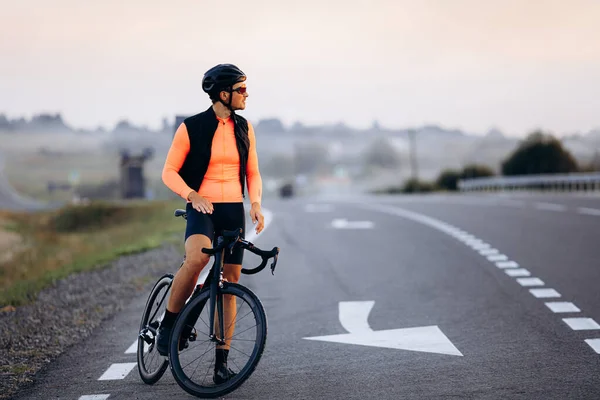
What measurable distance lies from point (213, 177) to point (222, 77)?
0.64m

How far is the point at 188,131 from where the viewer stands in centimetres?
611

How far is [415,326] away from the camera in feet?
28.0

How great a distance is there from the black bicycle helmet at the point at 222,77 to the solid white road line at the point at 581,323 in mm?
3840

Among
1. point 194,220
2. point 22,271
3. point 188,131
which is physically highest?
point 188,131

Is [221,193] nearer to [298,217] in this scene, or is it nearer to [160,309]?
[160,309]

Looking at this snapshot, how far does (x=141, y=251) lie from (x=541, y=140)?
4041 inches

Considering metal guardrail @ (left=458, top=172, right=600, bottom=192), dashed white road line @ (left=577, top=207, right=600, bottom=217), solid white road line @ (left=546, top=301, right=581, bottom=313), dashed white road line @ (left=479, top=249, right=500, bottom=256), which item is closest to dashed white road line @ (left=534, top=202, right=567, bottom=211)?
dashed white road line @ (left=577, top=207, right=600, bottom=217)

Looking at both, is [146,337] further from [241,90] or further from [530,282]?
[530,282]

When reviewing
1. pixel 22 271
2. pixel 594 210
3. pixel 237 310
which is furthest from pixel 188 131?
pixel 594 210

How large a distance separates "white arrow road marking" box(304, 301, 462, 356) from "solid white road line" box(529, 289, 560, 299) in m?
2.19

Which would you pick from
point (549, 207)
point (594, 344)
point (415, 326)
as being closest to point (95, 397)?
point (415, 326)

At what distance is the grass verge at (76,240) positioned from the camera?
14641mm

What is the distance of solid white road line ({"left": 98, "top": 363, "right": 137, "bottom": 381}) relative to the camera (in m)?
6.79

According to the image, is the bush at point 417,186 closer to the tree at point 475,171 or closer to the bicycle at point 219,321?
→ the tree at point 475,171
